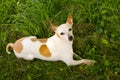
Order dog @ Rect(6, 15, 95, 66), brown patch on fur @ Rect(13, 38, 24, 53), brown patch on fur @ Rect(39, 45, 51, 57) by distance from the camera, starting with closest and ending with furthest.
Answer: dog @ Rect(6, 15, 95, 66) < brown patch on fur @ Rect(39, 45, 51, 57) < brown patch on fur @ Rect(13, 38, 24, 53)

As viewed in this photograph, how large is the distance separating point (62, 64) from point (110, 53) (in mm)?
592

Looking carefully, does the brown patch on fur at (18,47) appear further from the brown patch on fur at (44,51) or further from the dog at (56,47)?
the brown patch on fur at (44,51)

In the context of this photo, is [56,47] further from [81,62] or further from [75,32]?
[75,32]

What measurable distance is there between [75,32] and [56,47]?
55cm

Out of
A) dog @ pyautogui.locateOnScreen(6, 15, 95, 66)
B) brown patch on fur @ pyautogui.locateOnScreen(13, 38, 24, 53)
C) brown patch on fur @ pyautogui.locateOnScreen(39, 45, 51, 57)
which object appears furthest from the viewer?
brown patch on fur @ pyautogui.locateOnScreen(13, 38, 24, 53)

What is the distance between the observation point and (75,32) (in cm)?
417

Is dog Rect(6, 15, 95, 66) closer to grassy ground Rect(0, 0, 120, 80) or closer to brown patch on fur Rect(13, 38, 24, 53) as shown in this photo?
brown patch on fur Rect(13, 38, 24, 53)

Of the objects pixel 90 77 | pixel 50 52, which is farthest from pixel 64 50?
pixel 90 77

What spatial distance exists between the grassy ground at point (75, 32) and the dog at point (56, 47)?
0.35 feet

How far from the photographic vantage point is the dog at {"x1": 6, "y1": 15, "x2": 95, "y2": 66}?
363 cm

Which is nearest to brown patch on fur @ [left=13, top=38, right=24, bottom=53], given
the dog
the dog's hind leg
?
the dog

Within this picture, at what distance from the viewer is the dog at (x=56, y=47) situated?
363 centimetres

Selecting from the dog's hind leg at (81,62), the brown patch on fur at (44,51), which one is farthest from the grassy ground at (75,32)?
the brown patch on fur at (44,51)

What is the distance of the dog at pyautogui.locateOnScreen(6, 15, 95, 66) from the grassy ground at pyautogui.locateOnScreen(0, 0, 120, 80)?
106mm
